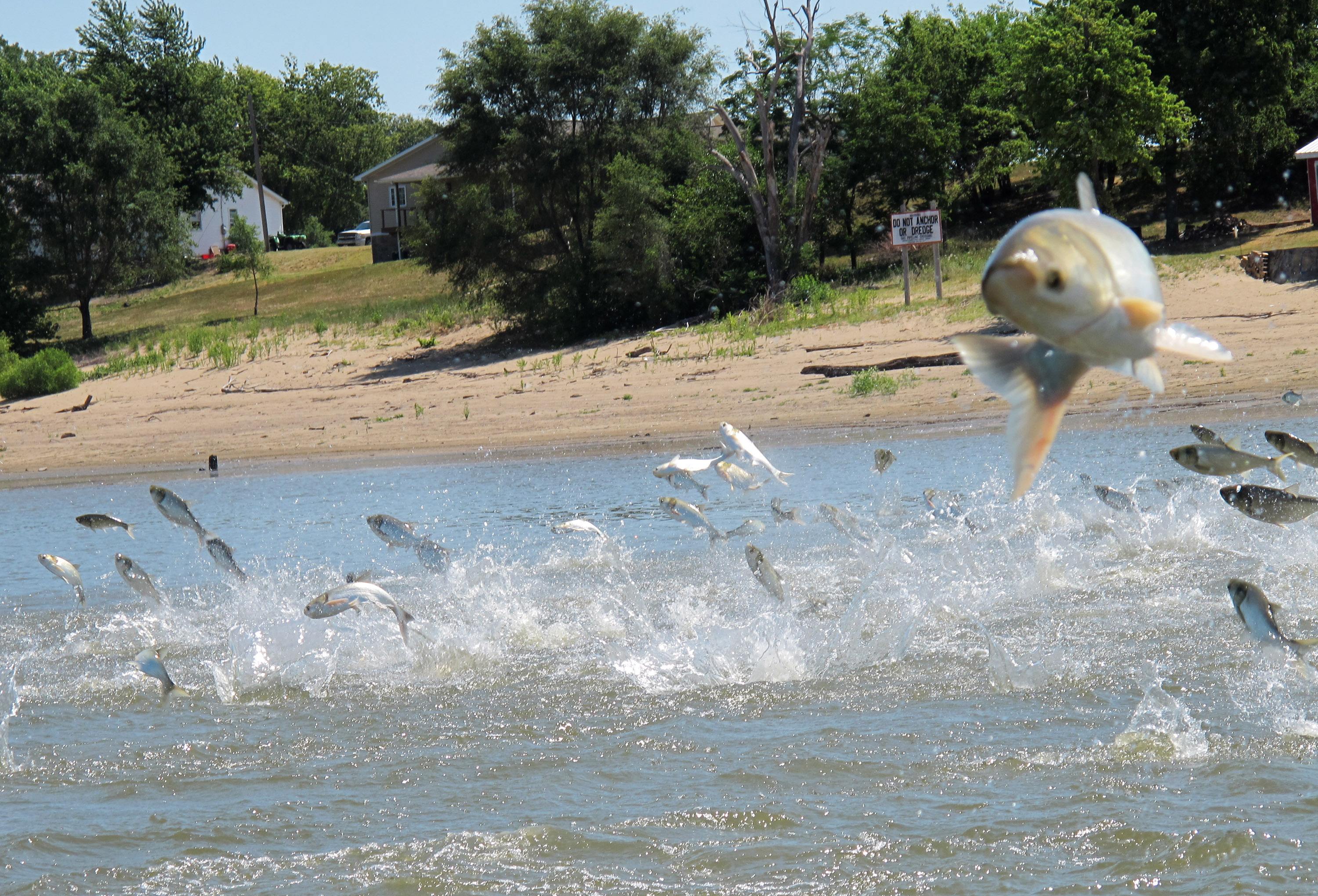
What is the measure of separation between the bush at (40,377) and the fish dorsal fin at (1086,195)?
86.8ft

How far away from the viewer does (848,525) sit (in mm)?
8953

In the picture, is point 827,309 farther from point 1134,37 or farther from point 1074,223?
point 1074,223

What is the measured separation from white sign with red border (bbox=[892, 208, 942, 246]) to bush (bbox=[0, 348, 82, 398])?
16.4 m

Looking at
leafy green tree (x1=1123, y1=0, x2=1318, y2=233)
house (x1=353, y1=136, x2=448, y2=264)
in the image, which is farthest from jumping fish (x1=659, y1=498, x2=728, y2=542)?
house (x1=353, y1=136, x2=448, y2=264)

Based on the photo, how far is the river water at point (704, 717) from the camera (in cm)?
448

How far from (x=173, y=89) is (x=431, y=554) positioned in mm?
62964

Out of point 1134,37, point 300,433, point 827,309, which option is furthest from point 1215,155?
point 300,433

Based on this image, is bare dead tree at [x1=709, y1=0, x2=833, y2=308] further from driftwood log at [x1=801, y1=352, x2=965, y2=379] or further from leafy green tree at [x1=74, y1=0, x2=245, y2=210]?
leafy green tree at [x1=74, y1=0, x2=245, y2=210]

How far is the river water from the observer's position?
14.7 feet

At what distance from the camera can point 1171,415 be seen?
1561cm

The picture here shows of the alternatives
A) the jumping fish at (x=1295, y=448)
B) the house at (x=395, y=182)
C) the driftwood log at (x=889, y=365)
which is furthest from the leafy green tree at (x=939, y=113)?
the house at (x=395, y=182)

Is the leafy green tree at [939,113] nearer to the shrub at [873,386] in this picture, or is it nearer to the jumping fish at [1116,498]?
the shrub at [873,386]

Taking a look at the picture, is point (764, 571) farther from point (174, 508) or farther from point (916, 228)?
point (916, 228)

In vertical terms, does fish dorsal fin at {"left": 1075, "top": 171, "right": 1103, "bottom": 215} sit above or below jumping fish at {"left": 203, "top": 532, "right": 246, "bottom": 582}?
above
